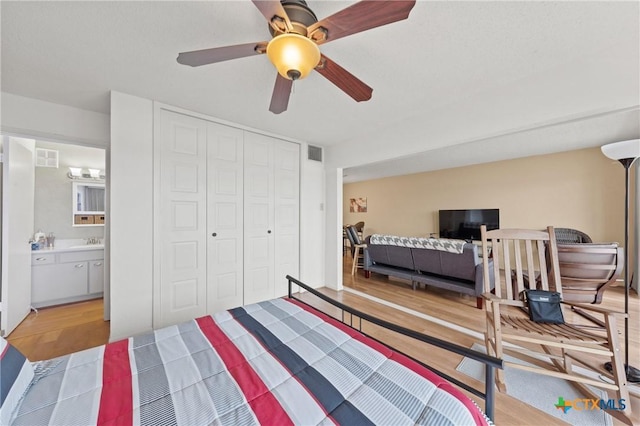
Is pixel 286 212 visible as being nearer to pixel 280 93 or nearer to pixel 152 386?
pixel 280 93

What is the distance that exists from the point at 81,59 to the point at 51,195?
9.35 feet

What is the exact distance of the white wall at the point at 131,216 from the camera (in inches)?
85.0

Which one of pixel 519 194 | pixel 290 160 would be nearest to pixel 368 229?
pixel 519 194

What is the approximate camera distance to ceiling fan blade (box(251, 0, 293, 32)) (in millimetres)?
943

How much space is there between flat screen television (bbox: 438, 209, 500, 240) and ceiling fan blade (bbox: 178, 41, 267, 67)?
18.7 feet

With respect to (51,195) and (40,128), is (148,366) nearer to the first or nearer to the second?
(40,128)

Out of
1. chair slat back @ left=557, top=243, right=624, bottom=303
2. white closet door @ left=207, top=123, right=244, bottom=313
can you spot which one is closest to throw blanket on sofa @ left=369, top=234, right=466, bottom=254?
chair slat back @ left=557, top=243, right=624, bottom=303

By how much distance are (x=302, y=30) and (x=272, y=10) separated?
0.18 meters

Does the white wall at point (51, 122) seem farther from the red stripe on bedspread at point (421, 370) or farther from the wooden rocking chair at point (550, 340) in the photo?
the wooden rocking chair at point (550, 340)

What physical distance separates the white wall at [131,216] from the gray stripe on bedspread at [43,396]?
1.28 meters

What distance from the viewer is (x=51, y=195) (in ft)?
11.1

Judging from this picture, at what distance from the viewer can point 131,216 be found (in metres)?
2.24

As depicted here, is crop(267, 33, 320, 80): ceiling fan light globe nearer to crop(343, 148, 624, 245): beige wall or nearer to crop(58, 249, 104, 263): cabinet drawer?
crop(58, 249, 104, 263): cabinet drawer

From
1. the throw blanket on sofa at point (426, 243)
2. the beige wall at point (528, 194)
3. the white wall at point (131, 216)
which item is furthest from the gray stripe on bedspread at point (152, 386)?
the beige wall at point (528, 194)
